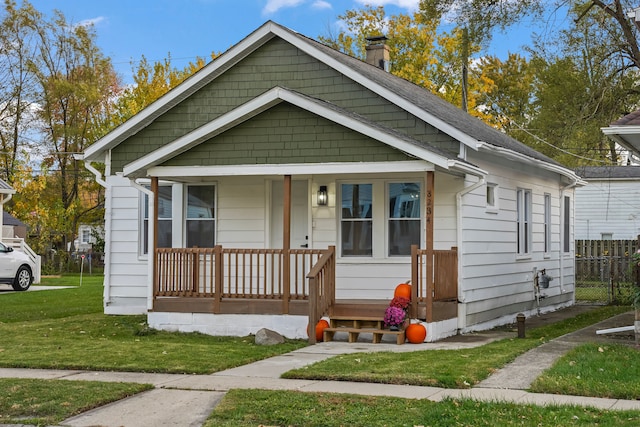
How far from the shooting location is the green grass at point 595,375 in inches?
331

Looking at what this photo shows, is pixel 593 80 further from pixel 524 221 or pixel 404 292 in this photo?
pixel 404 292

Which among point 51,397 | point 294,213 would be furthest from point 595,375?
point 294,213

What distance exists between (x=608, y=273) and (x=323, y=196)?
1361 centimetres

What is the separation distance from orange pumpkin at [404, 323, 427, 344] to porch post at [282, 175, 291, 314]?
210 centimetres

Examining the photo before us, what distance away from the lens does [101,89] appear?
4481cm

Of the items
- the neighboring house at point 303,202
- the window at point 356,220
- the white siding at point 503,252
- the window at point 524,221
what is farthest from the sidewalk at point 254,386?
the window at point 524,221

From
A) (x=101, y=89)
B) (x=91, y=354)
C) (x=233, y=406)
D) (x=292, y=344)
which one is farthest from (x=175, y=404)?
(x=101, y=89)

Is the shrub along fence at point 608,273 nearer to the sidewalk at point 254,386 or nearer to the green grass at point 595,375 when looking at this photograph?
the green grass at point 595,375

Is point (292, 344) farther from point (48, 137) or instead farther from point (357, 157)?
point (48, 137)

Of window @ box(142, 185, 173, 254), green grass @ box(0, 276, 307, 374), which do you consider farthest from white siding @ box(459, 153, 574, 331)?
window @ box(142, 185, 173, 254)

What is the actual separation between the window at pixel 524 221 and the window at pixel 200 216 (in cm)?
636

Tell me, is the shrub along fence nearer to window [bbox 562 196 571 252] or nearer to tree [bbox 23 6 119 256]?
window [bbox 562 196 571 252]

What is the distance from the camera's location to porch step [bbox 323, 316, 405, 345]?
13.0 meters

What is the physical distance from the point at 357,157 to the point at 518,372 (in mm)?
5041
